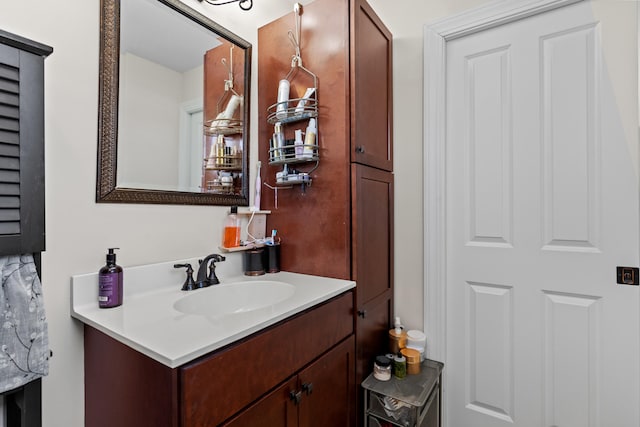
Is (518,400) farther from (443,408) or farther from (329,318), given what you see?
(329,318)

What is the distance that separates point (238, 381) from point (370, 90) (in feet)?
4.32

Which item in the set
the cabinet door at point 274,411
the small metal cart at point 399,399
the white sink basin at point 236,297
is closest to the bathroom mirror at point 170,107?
the white sink basin at point 236,297

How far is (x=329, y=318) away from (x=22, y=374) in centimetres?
87

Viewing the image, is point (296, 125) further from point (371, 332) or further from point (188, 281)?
point (371, 332)

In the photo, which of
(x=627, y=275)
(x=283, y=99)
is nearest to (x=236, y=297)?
(x=283, y=99)

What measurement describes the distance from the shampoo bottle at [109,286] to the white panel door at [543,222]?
4.74 feet

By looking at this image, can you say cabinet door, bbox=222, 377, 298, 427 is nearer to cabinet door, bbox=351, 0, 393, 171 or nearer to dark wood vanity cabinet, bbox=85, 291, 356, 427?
dark wood vanity cabinet, bbox=85, 291, 356, 427

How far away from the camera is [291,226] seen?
1.51 metres

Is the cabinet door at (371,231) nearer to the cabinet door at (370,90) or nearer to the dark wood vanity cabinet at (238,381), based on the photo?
the cabinet door at (370,90)

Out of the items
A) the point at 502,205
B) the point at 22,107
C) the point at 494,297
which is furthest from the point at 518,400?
the point at 22,107

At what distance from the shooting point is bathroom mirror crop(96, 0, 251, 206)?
1.07 m

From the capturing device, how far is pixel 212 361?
2.37 ft

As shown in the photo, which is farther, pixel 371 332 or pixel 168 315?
pixel 371 332

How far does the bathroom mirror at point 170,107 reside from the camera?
3.50ft
